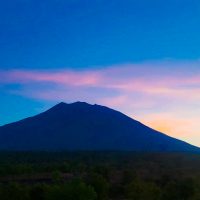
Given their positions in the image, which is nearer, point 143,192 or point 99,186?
point 143,192

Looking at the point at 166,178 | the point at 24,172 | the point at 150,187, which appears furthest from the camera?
the point at 24,172

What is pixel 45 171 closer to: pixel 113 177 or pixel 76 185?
pixel 113 177

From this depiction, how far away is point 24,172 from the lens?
88250 mm

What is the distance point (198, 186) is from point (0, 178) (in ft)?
106

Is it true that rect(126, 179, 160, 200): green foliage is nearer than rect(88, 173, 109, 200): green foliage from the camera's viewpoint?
Yes

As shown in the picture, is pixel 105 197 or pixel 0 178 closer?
pixel 105 197

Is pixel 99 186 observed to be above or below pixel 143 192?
above

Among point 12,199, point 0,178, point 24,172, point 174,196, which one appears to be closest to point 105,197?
point 174,196

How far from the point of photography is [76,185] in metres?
47.7

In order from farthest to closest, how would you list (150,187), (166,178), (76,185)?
(166,178)
(150,187)
(76,185)

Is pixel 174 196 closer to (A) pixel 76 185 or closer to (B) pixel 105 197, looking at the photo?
(B) pixel 105 197

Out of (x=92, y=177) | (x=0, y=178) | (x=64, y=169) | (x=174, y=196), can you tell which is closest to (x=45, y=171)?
(x=64, y=169)

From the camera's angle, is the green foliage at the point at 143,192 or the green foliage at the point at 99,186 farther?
the green foliage at the point at 99,186

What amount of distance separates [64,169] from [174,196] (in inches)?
1571
